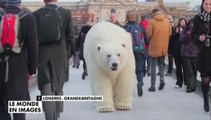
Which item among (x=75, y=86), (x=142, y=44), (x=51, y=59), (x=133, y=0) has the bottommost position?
(x=133, y=0)

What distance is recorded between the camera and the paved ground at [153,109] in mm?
8469

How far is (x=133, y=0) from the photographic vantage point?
136m

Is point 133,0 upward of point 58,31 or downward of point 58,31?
downward

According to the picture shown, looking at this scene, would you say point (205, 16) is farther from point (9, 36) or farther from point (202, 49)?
point (9, 36)

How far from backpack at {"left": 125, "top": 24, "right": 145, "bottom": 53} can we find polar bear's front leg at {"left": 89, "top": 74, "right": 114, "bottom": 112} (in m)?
2.06

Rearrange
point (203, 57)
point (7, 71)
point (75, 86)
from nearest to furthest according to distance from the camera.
Answer: point (7, 71)
point (203, 57)
point (75, 86)

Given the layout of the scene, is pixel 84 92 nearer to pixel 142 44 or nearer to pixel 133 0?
pixel 142 44

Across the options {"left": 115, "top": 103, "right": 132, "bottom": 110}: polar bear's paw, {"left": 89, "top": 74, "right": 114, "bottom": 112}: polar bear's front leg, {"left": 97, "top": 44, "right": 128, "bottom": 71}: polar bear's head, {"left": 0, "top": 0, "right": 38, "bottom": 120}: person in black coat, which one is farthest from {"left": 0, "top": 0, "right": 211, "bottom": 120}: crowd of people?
{"left": 115, "top": 103, "right": 132, "bottom": 110}: polar bear's paw

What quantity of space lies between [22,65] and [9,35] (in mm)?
363

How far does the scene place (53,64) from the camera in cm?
723

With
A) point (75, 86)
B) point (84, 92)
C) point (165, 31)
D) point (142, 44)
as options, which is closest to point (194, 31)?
point (142, 44)

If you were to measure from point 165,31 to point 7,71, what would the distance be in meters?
6.45

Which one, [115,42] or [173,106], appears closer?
[115,42]

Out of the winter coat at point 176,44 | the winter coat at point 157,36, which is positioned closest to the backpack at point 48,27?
the winter coat at point 157,36
